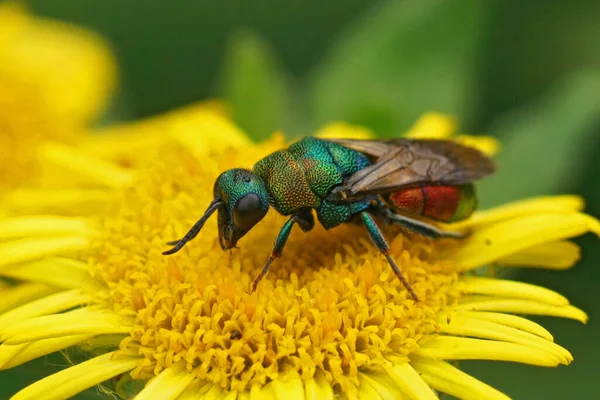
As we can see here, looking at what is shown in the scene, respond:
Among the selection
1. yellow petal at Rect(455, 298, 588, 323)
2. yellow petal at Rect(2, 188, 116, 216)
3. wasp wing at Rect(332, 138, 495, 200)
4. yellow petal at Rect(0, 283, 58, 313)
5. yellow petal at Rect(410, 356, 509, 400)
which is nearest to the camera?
yellow petal at Rect(410, 356, 509, 400)

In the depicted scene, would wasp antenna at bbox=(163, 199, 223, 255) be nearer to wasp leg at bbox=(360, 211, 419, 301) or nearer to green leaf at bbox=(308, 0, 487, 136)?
wasp leg at bbox=(360, 211, 419, 301)

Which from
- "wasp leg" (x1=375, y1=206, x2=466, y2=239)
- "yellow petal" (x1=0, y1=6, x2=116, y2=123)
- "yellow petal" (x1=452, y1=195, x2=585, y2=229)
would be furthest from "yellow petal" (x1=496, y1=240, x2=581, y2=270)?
"yellow petal" (x1=0, y1=6, x2=116, y2=123)

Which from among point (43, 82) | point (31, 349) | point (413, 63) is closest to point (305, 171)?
point (31, 349)

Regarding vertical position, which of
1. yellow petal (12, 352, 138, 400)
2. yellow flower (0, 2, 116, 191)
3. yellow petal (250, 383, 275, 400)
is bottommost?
yellow petal (250, 383, 275, 400)

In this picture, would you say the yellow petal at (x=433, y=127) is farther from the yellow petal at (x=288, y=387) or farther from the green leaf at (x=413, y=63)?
the yellow petal at (x=288, y=387)

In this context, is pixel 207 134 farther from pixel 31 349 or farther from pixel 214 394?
pixel 214 394

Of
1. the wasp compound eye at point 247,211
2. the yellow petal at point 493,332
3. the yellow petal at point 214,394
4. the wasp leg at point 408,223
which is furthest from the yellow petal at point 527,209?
the yellow petal at point 214,394
